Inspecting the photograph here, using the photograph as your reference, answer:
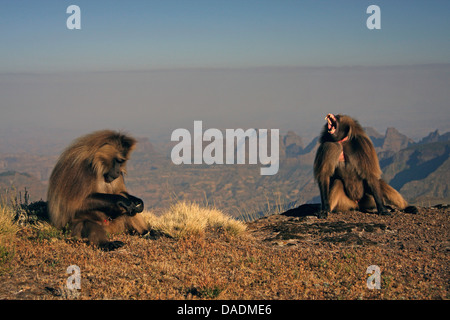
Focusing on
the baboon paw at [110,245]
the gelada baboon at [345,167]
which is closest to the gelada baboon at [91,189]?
the baboon paw at [110,245]

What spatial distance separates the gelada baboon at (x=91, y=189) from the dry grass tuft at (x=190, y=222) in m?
0.89

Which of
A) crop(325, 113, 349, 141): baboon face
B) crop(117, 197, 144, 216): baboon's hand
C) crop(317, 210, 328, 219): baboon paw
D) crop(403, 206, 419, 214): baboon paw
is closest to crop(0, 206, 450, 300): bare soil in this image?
crop(117, 197, 144, 216): baboon's hand

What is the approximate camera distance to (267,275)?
6.71 meters

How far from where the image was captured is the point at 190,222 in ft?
30.2

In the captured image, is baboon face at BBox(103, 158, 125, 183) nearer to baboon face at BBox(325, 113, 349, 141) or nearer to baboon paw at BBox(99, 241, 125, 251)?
baboon paw at BBox(99, 241, 125, 251)

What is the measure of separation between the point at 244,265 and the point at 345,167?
5.48 metres

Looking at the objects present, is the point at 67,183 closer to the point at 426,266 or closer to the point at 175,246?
the point at 175,246

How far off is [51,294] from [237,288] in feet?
8.17

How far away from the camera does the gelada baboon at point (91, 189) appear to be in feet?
27.2

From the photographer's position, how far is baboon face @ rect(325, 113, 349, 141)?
11367mm

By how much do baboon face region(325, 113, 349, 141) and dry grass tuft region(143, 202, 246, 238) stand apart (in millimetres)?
3457

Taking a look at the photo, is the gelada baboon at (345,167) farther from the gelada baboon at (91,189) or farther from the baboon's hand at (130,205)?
the gelada baboon at (91,189)

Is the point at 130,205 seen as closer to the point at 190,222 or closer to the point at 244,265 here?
the point at 190,222
